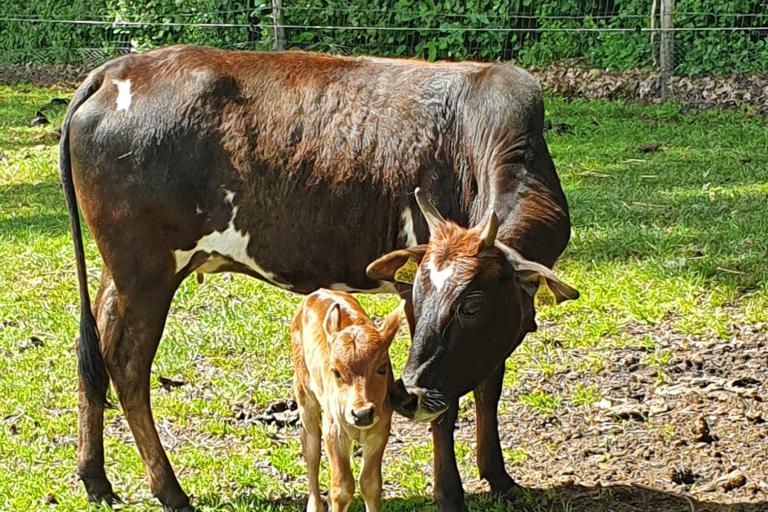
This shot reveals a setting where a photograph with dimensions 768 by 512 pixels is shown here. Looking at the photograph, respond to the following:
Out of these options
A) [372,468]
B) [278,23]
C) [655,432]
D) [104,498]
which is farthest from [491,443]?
[278,23]

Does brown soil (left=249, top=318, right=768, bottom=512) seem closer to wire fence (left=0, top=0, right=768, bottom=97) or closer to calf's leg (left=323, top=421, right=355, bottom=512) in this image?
calf's leg (left=323, top=421, right=355, bottom=512)

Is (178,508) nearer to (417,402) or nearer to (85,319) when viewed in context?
(85,319)

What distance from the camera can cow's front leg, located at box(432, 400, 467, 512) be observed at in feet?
16.9

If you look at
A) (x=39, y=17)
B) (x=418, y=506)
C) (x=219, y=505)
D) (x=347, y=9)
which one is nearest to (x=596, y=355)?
(x=418, y=506)

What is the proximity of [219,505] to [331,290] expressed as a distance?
113 centimetres

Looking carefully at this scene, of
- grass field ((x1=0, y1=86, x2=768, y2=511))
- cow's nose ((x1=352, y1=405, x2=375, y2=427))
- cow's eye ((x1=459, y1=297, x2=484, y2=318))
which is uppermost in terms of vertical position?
cow's eye ((x1=459, y1=297, x2=484, y2=318))

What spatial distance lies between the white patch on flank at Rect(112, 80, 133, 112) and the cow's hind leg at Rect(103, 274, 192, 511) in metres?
0.78

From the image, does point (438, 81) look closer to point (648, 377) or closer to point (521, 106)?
point (521, 106)

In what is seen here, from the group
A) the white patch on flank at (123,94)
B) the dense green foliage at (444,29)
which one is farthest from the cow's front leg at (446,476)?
the dense green foliage at (444,29)

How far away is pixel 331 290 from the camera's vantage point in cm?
533

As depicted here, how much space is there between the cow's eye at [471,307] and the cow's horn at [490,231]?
21 centimetres

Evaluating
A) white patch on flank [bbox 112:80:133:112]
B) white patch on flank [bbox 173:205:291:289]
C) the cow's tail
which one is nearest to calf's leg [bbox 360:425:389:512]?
white patch on flank [bbox 173:205:291:289]

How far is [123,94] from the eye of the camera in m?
5.55

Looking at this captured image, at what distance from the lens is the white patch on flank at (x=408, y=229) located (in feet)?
17.3
